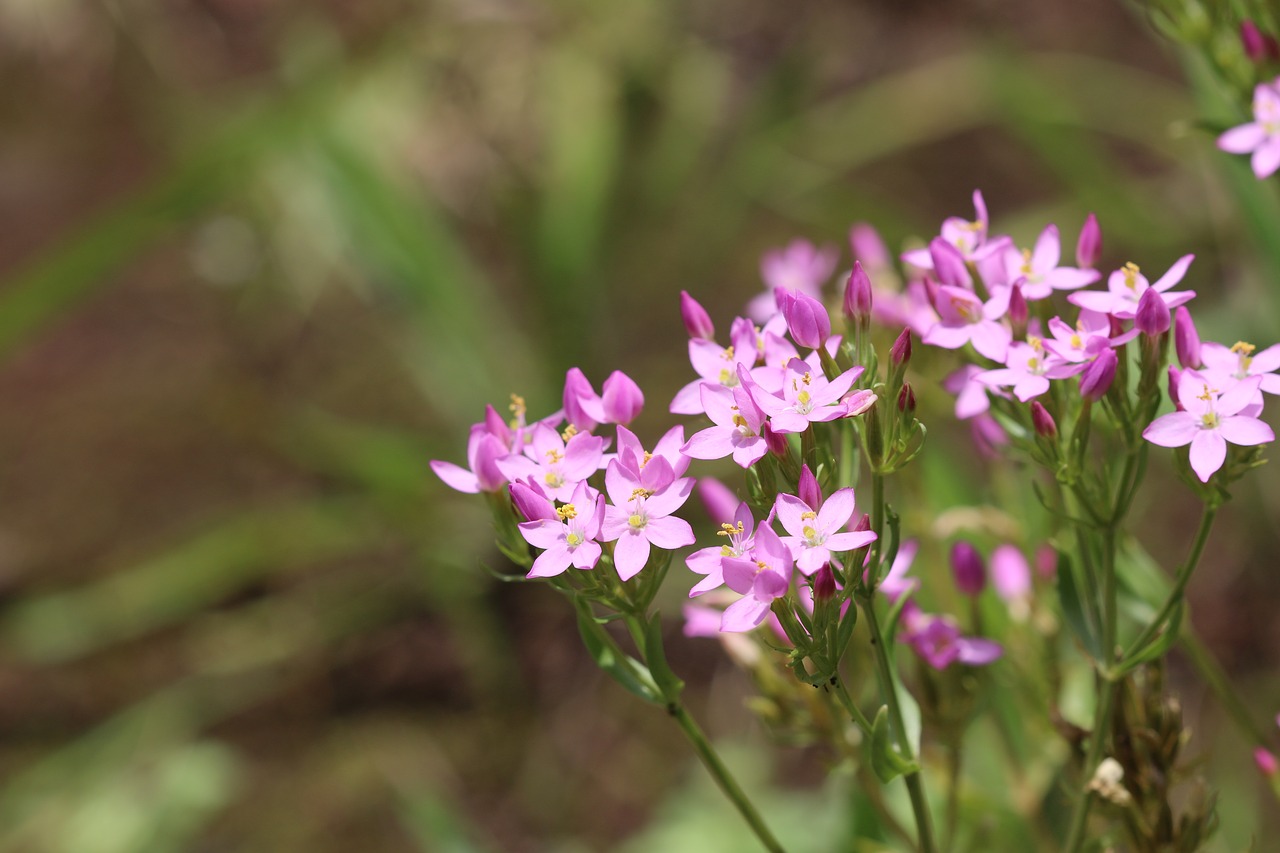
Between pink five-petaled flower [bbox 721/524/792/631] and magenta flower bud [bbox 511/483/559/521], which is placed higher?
magenta flower bud [bbox 511/483/559/521]

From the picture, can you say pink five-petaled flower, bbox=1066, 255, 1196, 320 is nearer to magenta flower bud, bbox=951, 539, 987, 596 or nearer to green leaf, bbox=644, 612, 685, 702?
magenta flower bud, bbox=951, 539, 987, 596

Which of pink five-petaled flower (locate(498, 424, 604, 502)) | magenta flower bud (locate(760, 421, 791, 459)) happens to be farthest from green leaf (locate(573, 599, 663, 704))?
magenta flower bud (locate(760, 421, 791, 459))

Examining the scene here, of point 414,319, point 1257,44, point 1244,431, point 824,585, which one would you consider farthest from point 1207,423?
→ point 414,319

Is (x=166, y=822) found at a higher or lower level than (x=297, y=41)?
lower

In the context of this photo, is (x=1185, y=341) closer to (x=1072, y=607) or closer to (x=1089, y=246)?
(x=1089, y=246)

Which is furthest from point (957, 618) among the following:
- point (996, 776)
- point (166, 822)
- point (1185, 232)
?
point (1185, 232)

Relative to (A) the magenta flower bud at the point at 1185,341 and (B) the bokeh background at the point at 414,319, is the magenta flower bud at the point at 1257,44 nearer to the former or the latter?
(A) the magenta flower bud at the point at 1185,341

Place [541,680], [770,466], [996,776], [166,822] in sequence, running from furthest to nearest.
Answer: [541,680], [166,822], [996,776], [770,466]

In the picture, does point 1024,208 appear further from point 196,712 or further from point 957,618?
point 196,712
